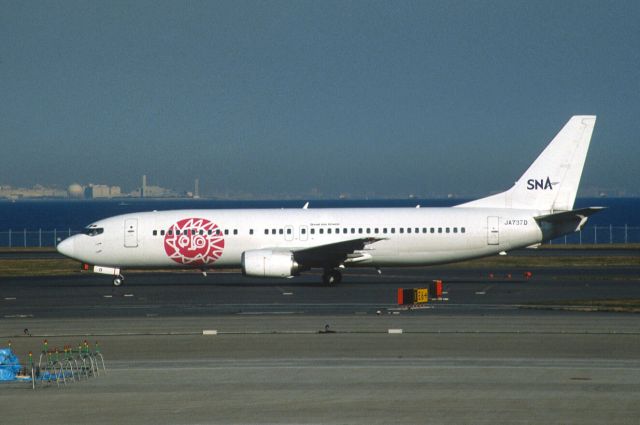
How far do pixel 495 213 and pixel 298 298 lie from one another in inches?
448

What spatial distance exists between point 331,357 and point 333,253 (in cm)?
2076

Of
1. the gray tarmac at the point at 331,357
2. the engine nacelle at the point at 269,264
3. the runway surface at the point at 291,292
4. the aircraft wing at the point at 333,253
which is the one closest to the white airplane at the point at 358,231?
the aircraft wing at the point at 333,253

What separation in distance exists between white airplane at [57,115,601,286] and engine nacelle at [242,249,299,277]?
297 mm

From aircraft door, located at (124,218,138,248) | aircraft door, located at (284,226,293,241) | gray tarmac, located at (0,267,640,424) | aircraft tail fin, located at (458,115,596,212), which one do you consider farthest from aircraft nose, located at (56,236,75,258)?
aircraft tail fin, located at (458,115,596,212)

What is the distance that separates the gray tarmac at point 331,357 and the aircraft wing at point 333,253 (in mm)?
3081

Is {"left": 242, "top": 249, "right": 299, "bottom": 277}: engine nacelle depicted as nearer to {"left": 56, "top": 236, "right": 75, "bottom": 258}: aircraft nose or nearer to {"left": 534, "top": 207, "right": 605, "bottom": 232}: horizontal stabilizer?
{"left": 56, "top": 236, "right": 75, "bottom": 258}: aircraft nose

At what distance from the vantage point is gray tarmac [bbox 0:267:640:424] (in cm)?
1667

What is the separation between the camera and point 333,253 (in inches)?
1695

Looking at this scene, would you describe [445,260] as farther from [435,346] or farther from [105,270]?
[435,346]

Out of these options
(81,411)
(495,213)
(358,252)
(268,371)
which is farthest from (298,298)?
(81,411)

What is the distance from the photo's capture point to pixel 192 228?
146 ft

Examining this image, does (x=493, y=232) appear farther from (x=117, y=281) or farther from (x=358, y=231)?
(x=117, y=281)

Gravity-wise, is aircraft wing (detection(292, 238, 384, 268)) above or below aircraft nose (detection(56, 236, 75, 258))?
below

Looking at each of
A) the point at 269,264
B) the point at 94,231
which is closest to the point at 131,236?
the point at 94,231
